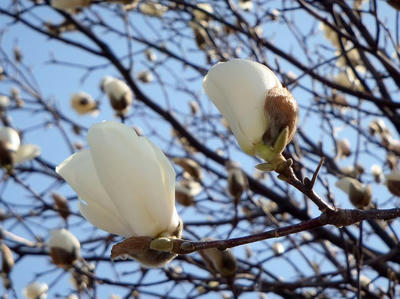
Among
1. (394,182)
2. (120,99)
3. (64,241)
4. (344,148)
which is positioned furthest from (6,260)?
(344,148)

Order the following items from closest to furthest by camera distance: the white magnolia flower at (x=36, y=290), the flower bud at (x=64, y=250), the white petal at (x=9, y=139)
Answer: the flower bud at (x=64, y=250)
the white petal at (x=9, y=139)
the white magnolia flower at (x=36, y=290)

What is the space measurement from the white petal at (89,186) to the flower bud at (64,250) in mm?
608

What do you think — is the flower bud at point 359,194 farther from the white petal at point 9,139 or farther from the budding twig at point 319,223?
the white petal at point 9,139

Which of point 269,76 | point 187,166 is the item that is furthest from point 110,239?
point 269,76

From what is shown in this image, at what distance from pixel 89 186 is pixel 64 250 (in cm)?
64

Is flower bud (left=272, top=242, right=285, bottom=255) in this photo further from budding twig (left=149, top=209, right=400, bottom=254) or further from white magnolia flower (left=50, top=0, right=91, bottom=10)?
budding twig (left=149, top=209, right=400, bottom=254)

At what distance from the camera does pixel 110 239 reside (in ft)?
5.37

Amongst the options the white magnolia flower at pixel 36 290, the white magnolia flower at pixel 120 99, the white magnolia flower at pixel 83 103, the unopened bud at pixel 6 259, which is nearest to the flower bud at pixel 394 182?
the white magnolia flower at pixel 120 99

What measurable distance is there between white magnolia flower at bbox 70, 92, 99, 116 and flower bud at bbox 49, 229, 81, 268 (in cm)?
132

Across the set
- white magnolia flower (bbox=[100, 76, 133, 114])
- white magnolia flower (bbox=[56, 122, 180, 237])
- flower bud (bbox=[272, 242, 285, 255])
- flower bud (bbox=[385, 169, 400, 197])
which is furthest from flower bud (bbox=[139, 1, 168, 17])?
white magnolia flower (bbox=[56, 122, 180, 237])

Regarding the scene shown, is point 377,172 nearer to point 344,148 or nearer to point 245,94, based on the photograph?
point 344,148

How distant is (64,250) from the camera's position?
112 cm

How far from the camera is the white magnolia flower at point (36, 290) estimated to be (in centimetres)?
172

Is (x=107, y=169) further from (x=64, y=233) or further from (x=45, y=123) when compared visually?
(x=45, y=123)
